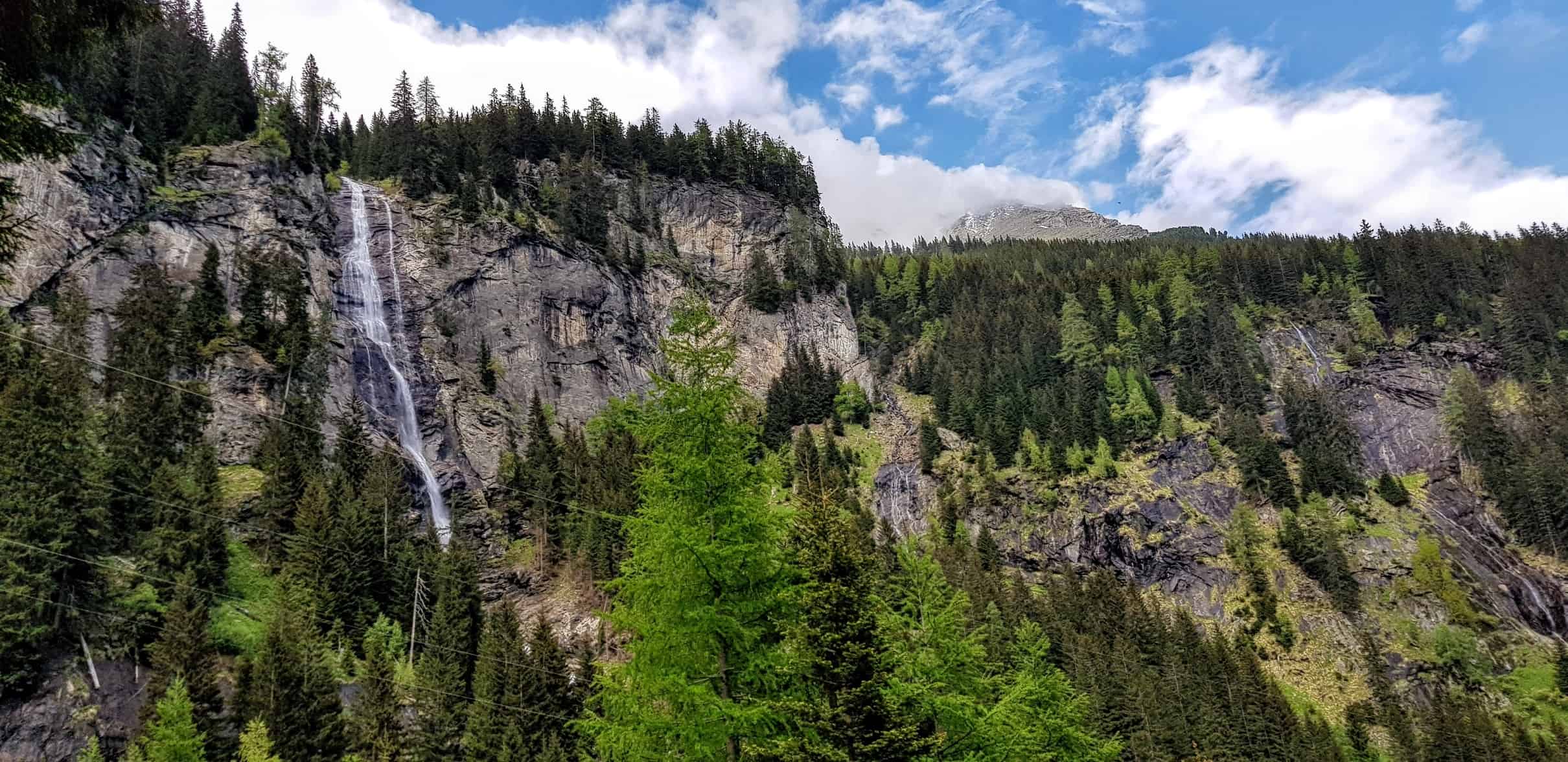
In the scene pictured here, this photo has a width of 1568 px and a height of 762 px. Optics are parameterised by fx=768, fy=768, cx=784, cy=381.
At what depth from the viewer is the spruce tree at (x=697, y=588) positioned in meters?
12.8

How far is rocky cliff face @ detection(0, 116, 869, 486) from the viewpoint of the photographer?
59750 millimetres

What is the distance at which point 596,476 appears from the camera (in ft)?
209

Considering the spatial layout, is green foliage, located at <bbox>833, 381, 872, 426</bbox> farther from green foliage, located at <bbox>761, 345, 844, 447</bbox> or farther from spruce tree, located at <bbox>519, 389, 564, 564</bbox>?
spruce tree, located at <bbox>519, 389, 564, 564</bbox>

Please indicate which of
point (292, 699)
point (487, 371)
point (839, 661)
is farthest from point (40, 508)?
point (487, 371)

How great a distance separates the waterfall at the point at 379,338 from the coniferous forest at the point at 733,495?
10.9 ft

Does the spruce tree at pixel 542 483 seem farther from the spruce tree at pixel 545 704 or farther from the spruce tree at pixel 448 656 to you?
the spruce tree at pixel 545 704

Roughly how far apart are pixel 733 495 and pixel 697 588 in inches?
69.8

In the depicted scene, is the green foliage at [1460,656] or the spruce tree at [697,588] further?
the green foliage at [1460,656]

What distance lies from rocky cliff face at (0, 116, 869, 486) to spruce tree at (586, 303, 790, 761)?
4554 centimetres

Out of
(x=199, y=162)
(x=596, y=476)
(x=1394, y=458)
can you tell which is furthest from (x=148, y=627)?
(x=1394, y=458)

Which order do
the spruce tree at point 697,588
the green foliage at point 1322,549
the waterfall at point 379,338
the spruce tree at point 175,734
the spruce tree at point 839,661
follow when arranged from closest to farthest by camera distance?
the spruce tree at point 697,588, the spruce tree at point 839,661, the spruce tree at point 175,734, the waterfall at point 379,338, the green foliage at point 1322,549

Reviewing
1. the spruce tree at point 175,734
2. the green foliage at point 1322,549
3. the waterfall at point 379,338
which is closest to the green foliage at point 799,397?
the waterfall at point 379,338

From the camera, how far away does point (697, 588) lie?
13484 millimetres

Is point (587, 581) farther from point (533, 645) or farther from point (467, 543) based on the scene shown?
point (533, 645)
